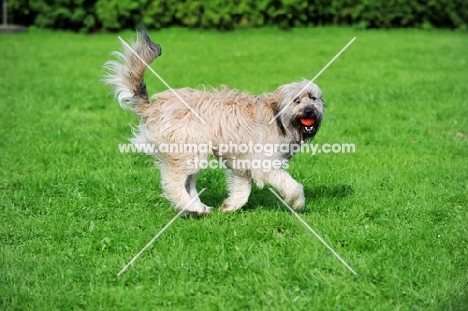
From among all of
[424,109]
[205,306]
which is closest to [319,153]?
[424,109]

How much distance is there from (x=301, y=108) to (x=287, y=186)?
712 millimetres

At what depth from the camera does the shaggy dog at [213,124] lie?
5348 mm

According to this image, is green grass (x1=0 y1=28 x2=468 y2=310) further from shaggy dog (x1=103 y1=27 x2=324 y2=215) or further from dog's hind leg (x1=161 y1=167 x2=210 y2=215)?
shaggy dog (x1=103 y1=27 x2=324 y2=215)

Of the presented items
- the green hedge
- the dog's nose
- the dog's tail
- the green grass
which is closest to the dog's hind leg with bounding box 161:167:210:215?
the green grass

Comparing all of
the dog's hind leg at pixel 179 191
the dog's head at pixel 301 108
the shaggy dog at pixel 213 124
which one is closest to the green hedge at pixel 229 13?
the shaggy dog at pixel 213 124

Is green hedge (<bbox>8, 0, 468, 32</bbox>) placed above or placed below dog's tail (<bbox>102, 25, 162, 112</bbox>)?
below

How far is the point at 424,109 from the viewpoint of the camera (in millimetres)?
9391

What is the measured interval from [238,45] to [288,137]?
10372 millimetres

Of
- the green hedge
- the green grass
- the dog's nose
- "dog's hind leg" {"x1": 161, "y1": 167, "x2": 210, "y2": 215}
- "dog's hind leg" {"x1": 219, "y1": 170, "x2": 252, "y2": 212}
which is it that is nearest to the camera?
the green grass

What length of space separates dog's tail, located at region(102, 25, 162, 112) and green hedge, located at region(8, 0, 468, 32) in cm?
1241

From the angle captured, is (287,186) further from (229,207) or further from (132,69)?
(132,69)

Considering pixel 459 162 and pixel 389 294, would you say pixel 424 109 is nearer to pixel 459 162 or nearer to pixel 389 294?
pixel 459 162

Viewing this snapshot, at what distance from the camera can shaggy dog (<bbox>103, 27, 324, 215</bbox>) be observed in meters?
5.35

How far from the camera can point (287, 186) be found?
18.0ft
